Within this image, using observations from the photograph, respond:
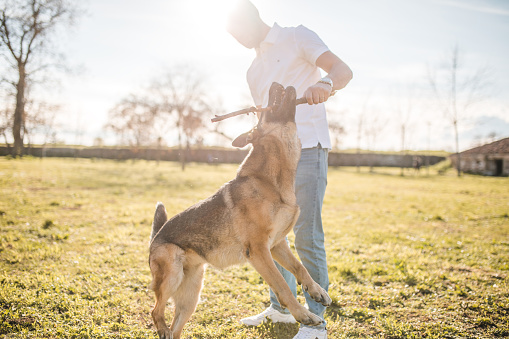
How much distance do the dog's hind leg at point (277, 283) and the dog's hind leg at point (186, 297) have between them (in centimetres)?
84

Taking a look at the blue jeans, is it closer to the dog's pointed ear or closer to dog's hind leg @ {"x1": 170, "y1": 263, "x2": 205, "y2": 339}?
the dog's pointed ear

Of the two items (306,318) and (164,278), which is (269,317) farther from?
Result: (164,278)

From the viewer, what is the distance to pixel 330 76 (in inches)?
123

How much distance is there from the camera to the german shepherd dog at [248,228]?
307 centimetres

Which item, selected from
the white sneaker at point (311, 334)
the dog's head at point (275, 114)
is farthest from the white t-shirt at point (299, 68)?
the white sneaker at point (311, 334)

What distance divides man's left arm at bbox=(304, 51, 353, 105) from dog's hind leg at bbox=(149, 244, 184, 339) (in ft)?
6.90

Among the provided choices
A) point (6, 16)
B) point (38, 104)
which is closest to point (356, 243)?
point (6, 16)

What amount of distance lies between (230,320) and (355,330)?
5.16ft

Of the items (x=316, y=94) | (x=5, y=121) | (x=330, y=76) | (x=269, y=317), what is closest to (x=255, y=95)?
(x=330, y=76)

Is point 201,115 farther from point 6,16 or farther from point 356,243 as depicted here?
point 356,243

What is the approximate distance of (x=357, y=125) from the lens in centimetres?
6006

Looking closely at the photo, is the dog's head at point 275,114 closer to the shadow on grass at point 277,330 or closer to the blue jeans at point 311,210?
the blue jeans at point 311,210

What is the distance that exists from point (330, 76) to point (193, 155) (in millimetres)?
53087

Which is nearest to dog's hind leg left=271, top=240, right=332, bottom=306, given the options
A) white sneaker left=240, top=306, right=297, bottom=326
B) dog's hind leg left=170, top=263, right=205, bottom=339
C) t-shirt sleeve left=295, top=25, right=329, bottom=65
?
dog's hind leg left=170, top=263, right=205, bottom=339
